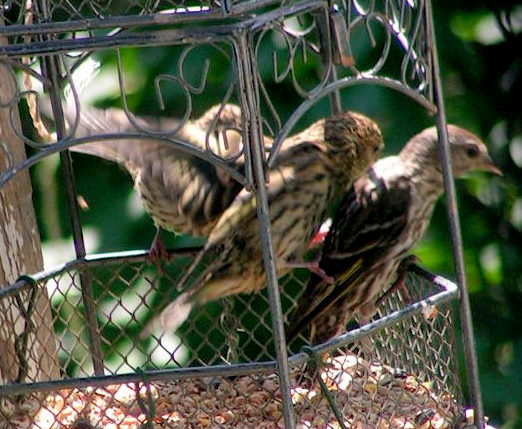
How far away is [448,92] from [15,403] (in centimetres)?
233

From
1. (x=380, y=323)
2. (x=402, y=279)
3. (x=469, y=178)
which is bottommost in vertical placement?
(x=380, y=323)

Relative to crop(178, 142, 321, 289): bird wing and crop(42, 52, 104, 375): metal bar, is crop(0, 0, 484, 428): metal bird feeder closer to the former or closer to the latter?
crop(42, 52, 104, 375): metal bar

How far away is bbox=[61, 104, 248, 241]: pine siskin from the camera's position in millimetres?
3715

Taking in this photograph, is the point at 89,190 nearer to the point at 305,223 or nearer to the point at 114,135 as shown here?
the point at 305,223

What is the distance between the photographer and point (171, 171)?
12.4ft

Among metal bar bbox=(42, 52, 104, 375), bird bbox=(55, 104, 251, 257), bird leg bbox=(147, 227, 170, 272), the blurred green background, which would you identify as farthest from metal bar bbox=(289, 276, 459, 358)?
the blurred green background

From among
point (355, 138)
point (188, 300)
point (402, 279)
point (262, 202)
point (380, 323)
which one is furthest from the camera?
point (402, 279)

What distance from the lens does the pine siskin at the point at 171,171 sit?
146 inches

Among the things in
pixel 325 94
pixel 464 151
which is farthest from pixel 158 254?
pixel 325 94

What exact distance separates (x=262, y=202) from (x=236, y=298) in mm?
1916

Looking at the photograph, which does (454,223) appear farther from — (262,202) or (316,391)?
(262,202)

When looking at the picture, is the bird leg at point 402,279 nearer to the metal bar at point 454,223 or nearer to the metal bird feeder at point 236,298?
the metal bird feeder at point 236,298

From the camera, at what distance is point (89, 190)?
5.14 m

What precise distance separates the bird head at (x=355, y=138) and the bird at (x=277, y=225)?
0.5 inches
